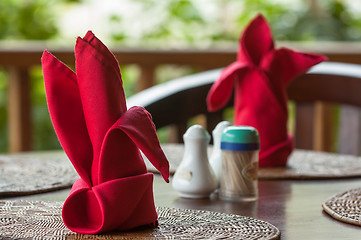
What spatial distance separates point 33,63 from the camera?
205 cm

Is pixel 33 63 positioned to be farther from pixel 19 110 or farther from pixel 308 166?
pixel 308 166

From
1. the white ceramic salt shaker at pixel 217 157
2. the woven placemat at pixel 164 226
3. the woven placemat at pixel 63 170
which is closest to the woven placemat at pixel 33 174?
the woven placemat at pixel 63 170

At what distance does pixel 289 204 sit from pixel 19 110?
52.8 inches

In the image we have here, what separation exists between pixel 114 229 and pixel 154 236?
5 centimetres

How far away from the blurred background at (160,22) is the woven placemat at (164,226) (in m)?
3.78

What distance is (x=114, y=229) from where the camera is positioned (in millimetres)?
714

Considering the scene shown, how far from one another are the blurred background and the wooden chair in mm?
2831

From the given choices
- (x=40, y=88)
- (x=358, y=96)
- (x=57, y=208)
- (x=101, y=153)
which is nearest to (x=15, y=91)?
(x=358, y=96)

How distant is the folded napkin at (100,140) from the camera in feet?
2.31

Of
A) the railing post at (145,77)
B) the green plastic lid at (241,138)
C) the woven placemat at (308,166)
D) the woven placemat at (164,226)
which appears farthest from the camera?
the railing post at (145,77)

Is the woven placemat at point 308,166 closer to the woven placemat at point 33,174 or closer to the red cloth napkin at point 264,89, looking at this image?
the red cloth napkin at point 264,89

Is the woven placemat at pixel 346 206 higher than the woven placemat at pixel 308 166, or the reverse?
the woven placemat at pixel 346 206

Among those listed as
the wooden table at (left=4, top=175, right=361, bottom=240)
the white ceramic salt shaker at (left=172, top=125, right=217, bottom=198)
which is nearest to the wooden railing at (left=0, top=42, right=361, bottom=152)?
the wooden table at (left=4, top=175, right=361, bottom=240)

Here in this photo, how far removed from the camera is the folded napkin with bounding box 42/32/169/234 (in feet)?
2.31
